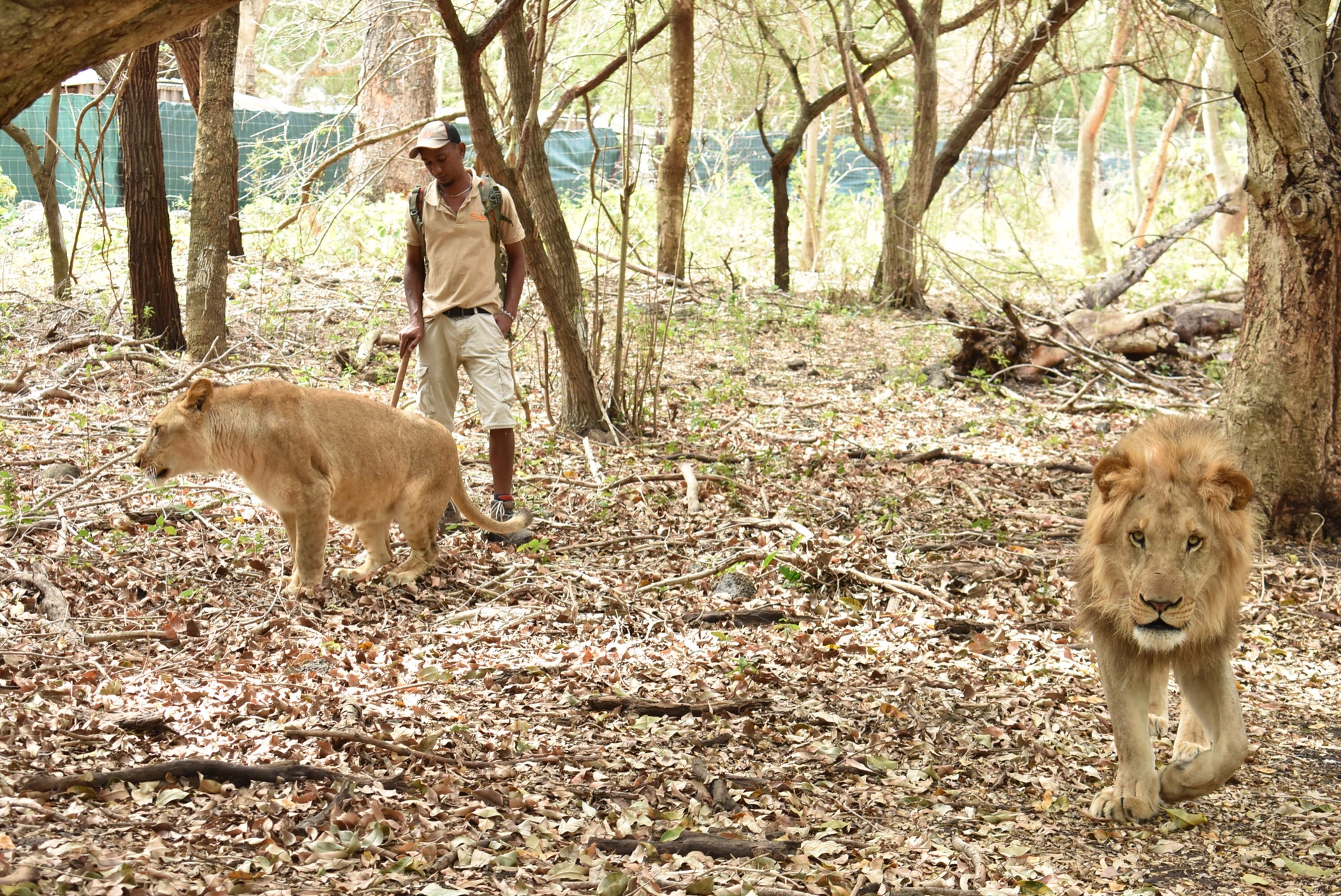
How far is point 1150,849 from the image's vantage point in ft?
12.1

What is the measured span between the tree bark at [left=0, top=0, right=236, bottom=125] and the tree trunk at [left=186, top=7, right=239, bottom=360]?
761 centimetres

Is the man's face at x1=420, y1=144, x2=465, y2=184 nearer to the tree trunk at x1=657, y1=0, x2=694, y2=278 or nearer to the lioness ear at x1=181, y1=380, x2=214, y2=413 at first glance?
the lioness ear at x1=181, y1=380, x2=214, y2=413

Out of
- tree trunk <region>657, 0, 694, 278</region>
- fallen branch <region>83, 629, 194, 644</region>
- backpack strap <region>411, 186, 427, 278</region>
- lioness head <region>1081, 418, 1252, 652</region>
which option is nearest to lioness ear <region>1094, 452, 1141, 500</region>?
lioness head <region>1081, 418, 1252, 652</region>

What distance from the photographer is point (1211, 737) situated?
12.7ft

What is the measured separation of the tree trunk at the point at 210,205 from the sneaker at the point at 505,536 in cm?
428

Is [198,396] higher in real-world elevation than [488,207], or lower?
lower

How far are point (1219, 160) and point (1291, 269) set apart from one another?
17.0 meters

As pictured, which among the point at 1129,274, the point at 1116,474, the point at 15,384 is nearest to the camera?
the point at 1116,474

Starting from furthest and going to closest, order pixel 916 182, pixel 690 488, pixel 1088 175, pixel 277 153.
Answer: pixel 1088 175
pixel 916 182
pixel 277 153
pixel 690 488

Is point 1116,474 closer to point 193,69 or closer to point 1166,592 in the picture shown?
point 1166,592

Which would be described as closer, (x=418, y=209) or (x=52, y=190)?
(x=418, y=209)

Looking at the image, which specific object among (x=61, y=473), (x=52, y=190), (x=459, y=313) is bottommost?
(x=61, y=473)

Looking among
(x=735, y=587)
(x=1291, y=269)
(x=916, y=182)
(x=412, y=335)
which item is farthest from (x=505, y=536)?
(x=916, y=182)

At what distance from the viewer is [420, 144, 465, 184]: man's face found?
6.54 meters
